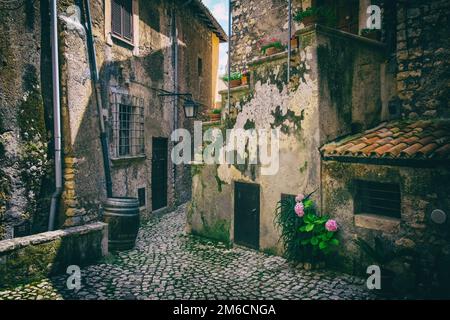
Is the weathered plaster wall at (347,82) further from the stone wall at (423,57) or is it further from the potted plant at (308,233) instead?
the potted plant at (308,233)

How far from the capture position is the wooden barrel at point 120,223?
7.03 meters

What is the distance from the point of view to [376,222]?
17.9ft

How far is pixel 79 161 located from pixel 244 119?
3.92 meters

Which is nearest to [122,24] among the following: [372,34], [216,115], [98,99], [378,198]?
[98,99]

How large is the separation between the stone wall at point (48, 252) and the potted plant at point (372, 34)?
688 centimetres

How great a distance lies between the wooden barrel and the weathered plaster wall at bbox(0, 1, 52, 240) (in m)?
1.38

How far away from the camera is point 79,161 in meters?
7.27

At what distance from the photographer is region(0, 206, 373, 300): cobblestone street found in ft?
16.4

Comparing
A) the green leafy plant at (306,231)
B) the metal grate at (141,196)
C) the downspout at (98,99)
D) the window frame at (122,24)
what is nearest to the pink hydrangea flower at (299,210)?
the green leafy plant at (306,231)

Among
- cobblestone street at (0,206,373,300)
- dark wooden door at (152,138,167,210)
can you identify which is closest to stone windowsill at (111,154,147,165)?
dark wooden door at (152,138,167,210)

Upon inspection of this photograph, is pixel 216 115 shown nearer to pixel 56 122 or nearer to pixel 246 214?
pixel 246 214

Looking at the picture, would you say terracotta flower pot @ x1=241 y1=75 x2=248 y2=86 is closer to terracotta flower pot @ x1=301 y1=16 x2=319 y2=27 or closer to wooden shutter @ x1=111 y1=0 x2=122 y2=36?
terracotta flower pot @ x1=301 y1=16 x2=319 y2=27
